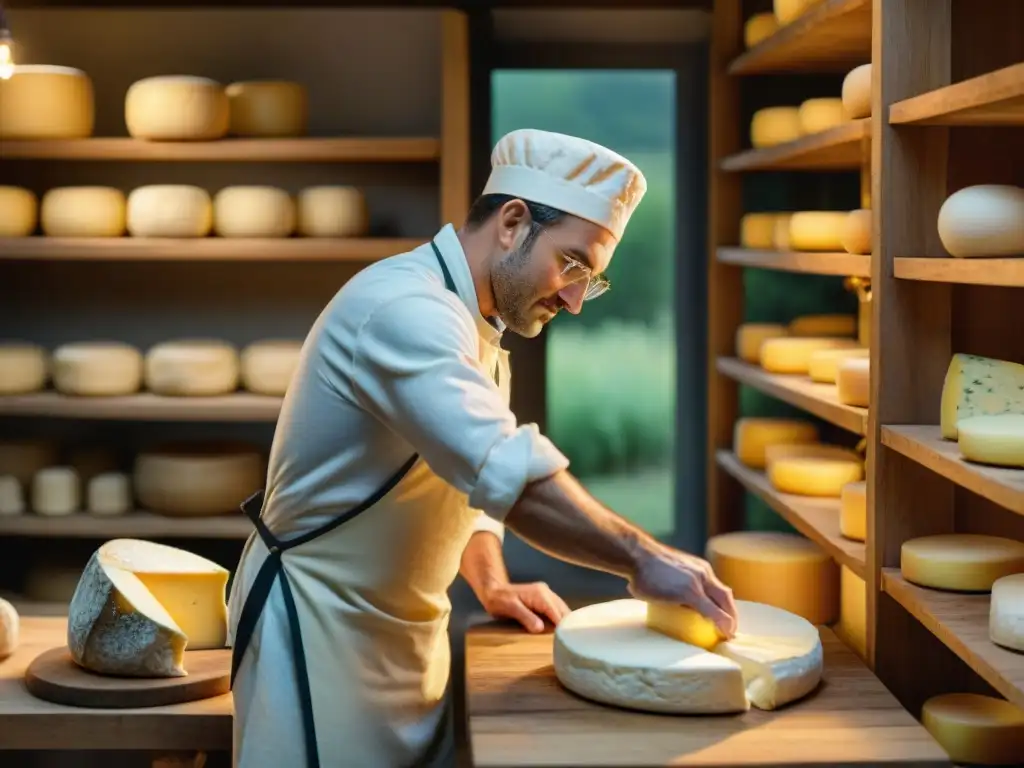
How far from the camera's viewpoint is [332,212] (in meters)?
3.43

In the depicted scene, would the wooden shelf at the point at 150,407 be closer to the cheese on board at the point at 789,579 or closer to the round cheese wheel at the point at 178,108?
the round cheese wheel at the point at 178,108

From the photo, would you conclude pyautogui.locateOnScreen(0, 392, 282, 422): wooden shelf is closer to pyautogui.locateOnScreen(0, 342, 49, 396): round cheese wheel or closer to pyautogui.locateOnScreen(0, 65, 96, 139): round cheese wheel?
pyautogui.locateOnScreen(0, 342, 49, 396): round cheese wheel

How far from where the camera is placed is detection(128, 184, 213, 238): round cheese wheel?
339 cm

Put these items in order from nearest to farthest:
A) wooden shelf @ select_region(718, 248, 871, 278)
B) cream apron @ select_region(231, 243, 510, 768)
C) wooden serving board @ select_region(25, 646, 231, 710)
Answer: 1. cream apron @ select_region(231, 243, 510, 768)
2. wooden serving board @ select_region(25, 646, 231, 710)
3. wooden shelf @ select_region(718, 248, 871, 278)

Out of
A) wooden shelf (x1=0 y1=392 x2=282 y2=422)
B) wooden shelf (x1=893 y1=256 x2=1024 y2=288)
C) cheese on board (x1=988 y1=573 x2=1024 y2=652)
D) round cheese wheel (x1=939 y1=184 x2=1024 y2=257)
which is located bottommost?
cheese on board (x1=988 y1=573 x2=1024 y2=652)

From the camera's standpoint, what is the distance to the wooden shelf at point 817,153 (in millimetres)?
2395

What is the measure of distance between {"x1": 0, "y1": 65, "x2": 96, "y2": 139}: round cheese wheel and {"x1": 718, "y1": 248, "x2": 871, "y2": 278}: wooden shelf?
1.67 metres

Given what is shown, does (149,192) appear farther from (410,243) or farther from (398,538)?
(398,538)

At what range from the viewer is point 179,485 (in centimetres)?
344

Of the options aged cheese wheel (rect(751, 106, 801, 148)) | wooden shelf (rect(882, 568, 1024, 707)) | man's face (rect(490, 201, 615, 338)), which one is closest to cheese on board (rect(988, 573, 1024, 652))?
wooden shelf (rect(882, 568, 1024, 707))

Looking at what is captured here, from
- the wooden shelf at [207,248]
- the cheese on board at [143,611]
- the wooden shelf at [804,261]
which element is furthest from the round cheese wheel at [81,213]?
the wooden shelf at [804,261]

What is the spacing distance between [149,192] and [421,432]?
6.19 ft

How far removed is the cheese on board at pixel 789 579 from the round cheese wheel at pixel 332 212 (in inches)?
51.2

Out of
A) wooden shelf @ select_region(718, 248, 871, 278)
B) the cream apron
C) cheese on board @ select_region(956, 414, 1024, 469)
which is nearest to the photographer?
cheese on board @ select_region(956, 414, 1024, 469)
